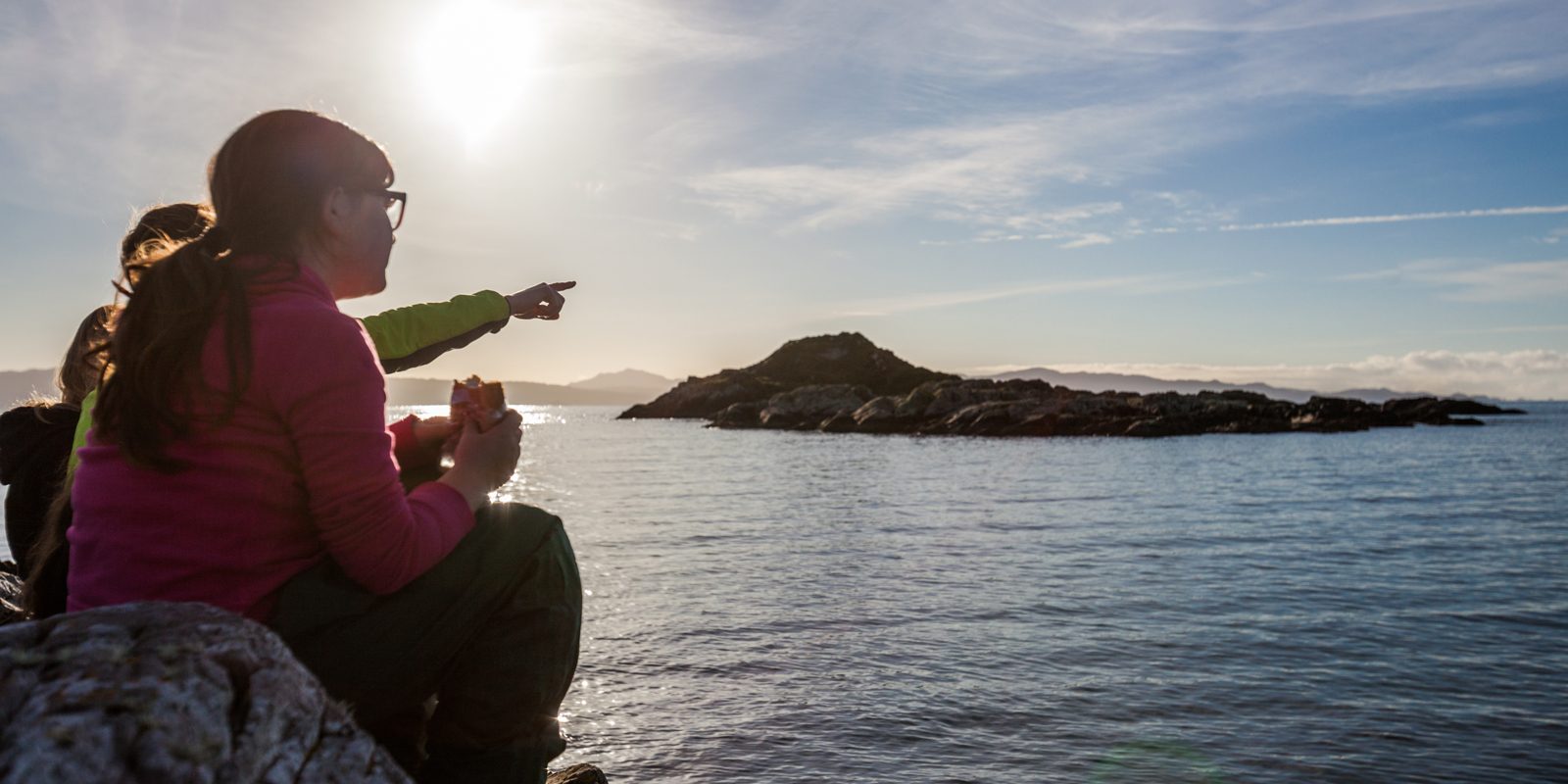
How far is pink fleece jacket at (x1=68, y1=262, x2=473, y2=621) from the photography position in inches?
92.1

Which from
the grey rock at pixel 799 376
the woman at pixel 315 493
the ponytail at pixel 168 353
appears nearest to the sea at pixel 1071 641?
the woman at pixel 315 493

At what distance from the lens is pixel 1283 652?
1055 cm

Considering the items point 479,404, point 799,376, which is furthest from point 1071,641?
point 799,376

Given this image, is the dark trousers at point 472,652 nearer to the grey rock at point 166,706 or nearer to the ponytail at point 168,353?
the grey rock at point 166,706

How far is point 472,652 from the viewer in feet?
9.71

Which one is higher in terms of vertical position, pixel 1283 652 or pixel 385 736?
pixel 385 736

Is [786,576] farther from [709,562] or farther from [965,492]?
[965,492]

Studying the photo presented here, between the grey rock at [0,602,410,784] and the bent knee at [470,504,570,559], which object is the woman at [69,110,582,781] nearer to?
the bent knee at [470,504,570,559]

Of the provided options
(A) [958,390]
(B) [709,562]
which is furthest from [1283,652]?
(A) [958,390]

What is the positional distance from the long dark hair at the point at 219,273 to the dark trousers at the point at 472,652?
620mm

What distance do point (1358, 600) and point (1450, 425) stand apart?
97.2 metres

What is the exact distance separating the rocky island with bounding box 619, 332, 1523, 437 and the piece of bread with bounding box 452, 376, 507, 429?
67603 millimetres

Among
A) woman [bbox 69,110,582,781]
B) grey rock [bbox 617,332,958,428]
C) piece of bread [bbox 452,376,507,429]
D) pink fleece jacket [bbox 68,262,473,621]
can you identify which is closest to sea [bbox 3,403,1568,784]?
woman [bbox 69,110,582,781]

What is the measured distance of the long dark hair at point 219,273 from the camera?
2.30 m
